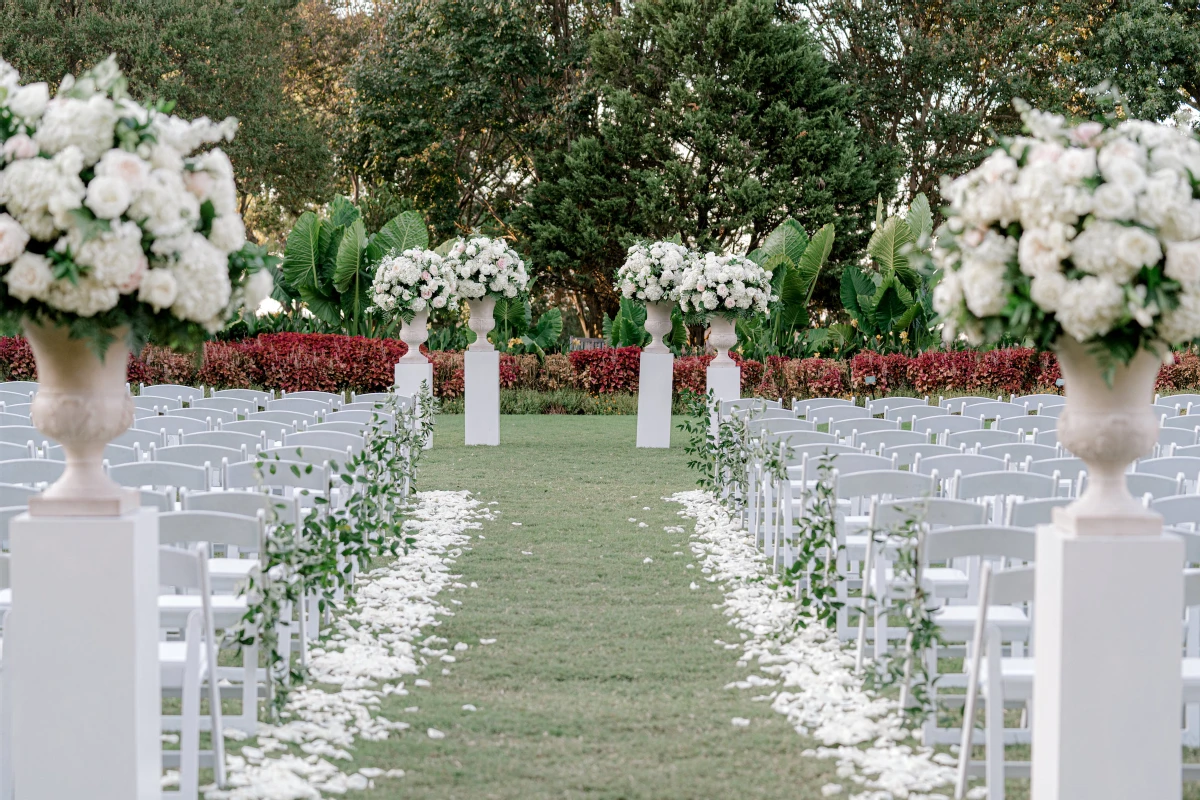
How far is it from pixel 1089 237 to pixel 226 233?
7.28 feet

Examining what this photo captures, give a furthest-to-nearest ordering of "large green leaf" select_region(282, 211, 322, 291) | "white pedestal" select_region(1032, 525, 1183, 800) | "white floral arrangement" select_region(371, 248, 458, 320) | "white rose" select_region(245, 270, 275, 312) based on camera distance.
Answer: "large green leaf" select_region(282, 211, 322, 291)
"white floral arrangement" select_region(371, 248, 458, 320)
"white rose" select_region(245, 270, 275, 312)
"white pedestal" select_region(1032, 525, 1183, 800)

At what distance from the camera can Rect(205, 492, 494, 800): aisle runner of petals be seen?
3.77 meters

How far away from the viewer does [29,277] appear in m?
2.96

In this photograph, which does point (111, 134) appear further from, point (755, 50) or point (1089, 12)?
point (1089, 12)

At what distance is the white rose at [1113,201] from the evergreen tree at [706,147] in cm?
2142

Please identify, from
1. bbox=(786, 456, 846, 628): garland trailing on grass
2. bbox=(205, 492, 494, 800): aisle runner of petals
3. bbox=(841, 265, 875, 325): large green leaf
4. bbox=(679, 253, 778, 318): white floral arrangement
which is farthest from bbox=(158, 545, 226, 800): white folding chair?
bbox=(841, 265, 875, 325): large green leaf

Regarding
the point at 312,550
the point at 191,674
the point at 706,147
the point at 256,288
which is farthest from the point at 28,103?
the point at 706,147

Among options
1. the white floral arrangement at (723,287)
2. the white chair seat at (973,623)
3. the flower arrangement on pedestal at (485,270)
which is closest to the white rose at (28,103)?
the white chair seat at (973,623)

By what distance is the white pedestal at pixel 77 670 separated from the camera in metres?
3.16

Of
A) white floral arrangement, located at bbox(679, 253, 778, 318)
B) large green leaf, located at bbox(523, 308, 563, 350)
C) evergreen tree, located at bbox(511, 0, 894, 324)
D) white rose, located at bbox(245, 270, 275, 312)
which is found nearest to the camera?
white rose, located at bbox(245, 270, 275, 312)

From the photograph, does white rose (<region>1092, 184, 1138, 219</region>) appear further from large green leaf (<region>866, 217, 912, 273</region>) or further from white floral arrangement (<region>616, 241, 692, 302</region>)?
large green leaf (<region>866, 217, 912, 273</region>)

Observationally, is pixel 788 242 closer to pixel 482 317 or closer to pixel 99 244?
pixel 482 317

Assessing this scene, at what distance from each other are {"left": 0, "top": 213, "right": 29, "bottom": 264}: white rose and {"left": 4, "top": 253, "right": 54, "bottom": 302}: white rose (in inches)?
0.9

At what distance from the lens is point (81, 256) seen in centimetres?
296
